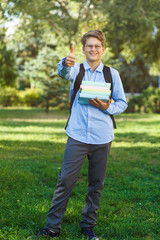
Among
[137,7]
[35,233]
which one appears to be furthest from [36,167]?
[137,7]

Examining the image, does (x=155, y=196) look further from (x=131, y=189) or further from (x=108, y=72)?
A: (x=108, y=72)

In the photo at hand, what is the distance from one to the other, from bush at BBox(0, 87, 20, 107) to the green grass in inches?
746

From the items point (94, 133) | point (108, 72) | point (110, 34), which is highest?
point (110, 34)

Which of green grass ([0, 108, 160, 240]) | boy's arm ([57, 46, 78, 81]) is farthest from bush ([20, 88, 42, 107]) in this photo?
boy's arm ([57, 46, 78, 81])

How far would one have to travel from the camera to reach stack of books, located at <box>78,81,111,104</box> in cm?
303

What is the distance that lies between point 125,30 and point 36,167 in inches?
616

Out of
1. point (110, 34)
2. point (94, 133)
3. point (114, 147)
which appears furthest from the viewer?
point (110, 34)

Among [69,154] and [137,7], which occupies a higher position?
[137,7]

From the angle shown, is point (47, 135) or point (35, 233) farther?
point (47, 135)

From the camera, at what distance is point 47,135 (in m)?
10.7

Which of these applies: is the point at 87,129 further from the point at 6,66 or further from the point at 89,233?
the point at 6,66

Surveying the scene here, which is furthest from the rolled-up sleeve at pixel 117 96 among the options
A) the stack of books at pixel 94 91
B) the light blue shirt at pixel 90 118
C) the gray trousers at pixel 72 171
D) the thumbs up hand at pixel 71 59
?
the thumbs up hand at pixel 71 59

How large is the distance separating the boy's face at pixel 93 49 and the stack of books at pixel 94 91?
29cm

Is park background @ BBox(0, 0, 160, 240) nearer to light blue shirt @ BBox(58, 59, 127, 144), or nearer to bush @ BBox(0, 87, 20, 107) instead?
light blue shirt @ BBox(58, 59, 127, 144)
